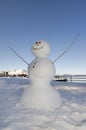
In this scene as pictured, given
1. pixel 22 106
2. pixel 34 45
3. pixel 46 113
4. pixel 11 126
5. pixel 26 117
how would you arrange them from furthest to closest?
pixel 34 45 < pixel 22 106 < pixel 46 113 < pixel 26 117 < pixel 11 126

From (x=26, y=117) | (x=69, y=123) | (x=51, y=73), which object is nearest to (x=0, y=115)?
(x=26, y=117)

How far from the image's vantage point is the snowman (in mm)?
6594

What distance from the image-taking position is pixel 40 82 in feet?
22.3

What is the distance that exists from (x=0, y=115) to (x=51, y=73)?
2.08 meters

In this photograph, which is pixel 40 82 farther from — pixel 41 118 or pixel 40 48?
pixel 41 118

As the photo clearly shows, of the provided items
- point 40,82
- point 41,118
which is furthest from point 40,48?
point 41,118

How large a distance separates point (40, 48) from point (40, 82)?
94cm

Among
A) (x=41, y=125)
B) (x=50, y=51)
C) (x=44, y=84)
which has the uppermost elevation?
(x=50, y=51)

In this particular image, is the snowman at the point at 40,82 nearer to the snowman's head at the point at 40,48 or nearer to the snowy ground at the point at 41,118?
the snowman's head at the point at 40,48

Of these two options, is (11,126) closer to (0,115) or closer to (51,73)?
(0,115)

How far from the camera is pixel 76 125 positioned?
455 cm

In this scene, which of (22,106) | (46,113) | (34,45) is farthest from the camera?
(34,45)

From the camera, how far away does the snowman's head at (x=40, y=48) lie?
6.88m

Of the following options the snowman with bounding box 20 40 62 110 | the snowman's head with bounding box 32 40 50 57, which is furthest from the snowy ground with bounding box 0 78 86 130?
the snowman's head with bounding box 32 40 50 57
